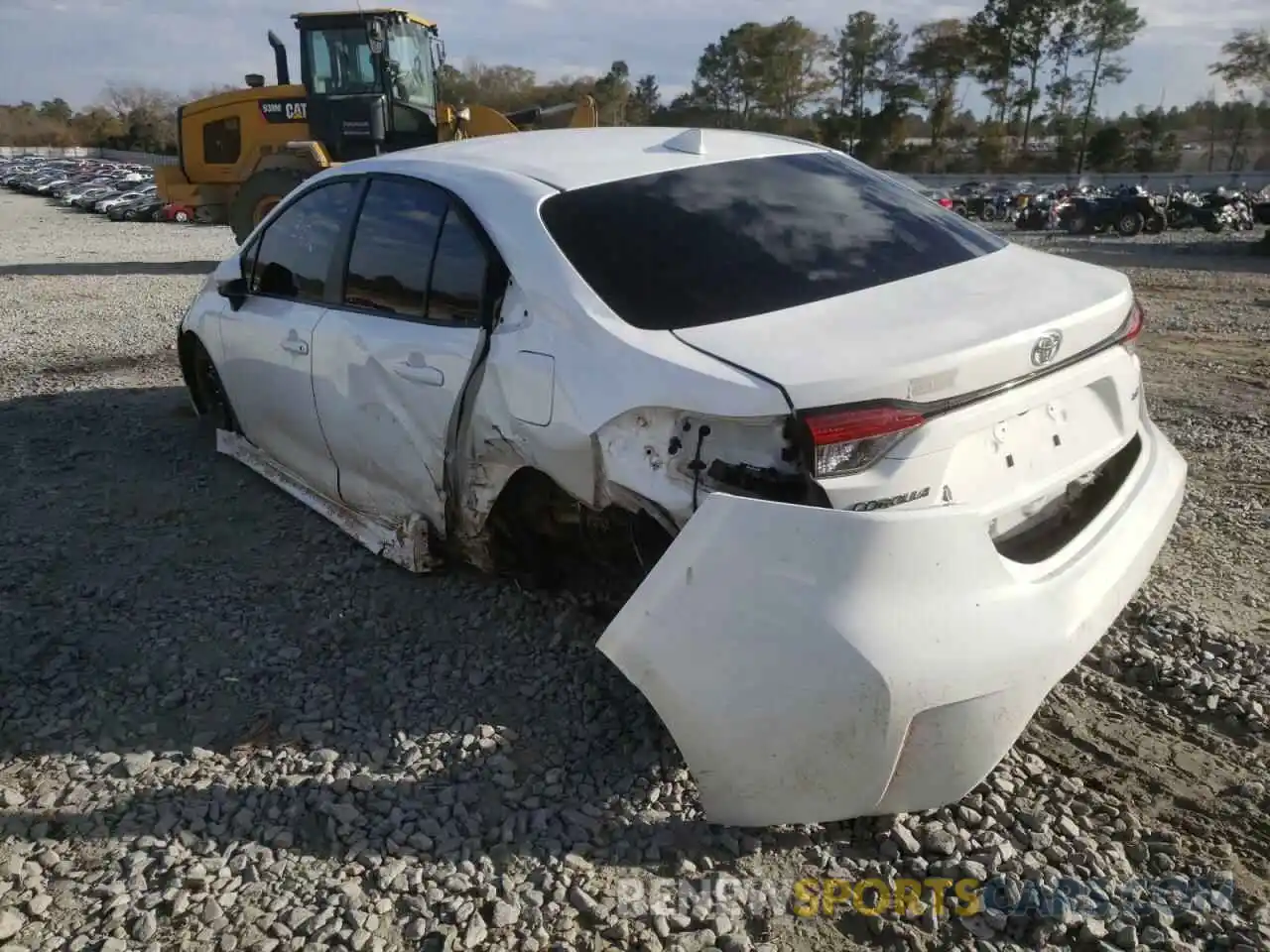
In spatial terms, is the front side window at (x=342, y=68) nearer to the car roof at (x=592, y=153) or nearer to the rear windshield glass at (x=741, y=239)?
the car roof at (x=592, y=153)

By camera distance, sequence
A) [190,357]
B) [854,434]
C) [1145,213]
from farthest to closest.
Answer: [1145,213] < [190,357] < [854,434]

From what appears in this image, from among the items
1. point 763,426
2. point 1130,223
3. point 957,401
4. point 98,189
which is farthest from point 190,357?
point 98,189

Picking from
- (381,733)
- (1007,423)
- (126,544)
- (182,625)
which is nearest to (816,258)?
(1007,423)

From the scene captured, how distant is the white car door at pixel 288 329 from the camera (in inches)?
156

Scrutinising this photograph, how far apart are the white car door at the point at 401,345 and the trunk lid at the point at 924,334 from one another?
945 millimetres

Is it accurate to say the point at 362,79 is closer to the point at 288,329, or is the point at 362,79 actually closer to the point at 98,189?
the point at 288,329

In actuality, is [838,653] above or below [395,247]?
below

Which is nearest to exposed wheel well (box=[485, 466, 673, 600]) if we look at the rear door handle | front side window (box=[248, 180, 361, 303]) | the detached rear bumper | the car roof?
the rear door handle

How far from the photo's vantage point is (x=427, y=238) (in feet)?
11.1

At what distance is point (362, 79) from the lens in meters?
13.8

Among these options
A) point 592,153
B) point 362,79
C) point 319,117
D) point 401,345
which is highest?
point 362,79

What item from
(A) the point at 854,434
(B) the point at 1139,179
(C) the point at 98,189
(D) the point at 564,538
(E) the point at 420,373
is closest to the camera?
(A) the point at 854,434

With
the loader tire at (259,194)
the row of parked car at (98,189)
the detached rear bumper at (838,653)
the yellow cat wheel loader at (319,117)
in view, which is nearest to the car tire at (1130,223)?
the yellow cat wheel loader at (319,117)

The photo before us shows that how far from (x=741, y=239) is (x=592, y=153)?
2.65 feet
